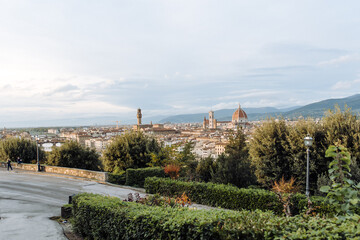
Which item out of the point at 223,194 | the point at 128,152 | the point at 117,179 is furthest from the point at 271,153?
the point at 128,152

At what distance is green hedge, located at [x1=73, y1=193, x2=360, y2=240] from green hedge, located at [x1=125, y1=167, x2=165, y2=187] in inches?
332

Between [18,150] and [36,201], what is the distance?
63.7ft

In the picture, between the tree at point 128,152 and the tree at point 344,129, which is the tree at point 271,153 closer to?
the tree at point 344,129

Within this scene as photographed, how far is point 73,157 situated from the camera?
23.9 m

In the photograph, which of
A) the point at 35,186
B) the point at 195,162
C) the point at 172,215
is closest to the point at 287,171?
the point at 195,162

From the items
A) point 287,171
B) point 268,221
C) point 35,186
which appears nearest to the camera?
point 268,221

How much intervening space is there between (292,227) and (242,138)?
69.8ft

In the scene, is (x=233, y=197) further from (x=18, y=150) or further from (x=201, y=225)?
(x=18, y=150)

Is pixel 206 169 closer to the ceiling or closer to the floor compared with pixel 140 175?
closer to the ceiling

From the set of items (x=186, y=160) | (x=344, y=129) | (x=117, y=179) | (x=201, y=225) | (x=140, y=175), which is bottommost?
(x=117, y=179)

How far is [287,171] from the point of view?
1288 cm

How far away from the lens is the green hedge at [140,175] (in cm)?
1508

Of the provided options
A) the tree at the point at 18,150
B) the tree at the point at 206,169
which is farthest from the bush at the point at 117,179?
the tree at the point at 18,150

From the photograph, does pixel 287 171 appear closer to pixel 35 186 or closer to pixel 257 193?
pixel 257 193
